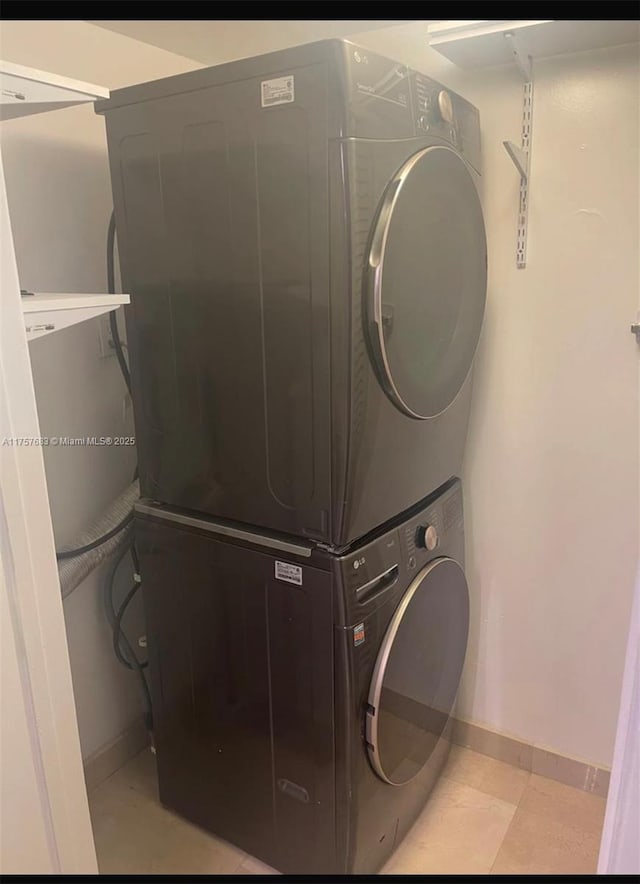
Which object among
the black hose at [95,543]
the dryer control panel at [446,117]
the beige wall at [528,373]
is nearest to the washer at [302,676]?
the black hose at [95,543]

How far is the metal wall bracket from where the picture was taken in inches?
59.2

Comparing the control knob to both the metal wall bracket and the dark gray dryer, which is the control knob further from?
the metal wall bracket

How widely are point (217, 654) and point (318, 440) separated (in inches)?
24.1

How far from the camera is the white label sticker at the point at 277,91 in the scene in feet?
3.75

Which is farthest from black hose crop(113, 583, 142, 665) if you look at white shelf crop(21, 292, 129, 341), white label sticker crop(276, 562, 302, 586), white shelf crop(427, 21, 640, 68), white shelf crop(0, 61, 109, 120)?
white shelf crop(427, 21, 640, 68)

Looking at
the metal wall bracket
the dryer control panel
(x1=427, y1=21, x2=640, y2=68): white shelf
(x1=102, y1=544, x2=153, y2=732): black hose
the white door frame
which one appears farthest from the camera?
(x1=102, y1=544, x2=153, y2=732): black hose

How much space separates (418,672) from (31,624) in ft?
3.03

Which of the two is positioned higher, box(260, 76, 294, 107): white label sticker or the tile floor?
box(260, 76, 294, 107): white label sticker

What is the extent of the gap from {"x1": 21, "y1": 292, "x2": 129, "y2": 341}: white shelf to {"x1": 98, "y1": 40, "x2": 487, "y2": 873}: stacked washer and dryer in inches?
9.1

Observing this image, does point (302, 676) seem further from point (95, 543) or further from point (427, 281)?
point (427, 281)

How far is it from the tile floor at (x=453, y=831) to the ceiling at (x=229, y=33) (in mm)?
2004

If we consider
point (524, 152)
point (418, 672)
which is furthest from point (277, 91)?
point (418, 672)

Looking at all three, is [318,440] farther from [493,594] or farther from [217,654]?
[493,594]
